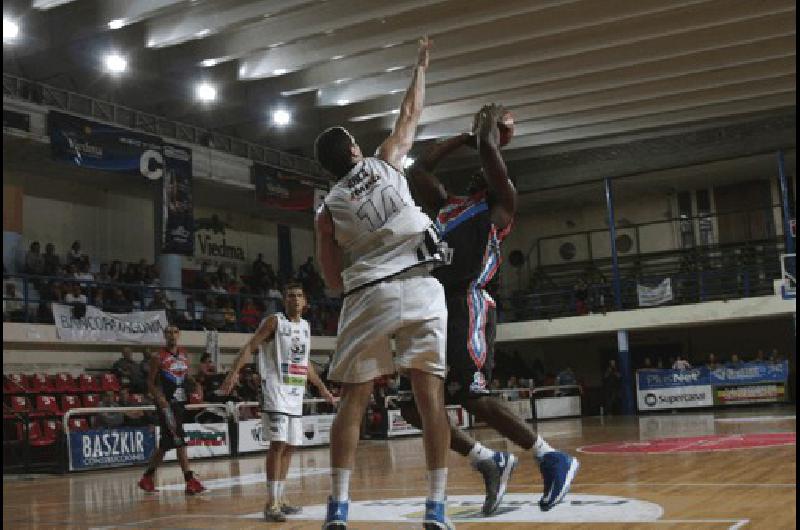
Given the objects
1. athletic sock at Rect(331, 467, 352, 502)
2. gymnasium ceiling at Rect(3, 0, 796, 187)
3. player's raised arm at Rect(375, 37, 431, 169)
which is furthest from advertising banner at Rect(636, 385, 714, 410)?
athletic sock at Rect(331, 467, 352, 502)

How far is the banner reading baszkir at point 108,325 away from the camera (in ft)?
61.3

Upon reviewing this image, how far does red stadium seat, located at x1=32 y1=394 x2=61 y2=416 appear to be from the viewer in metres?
17.1

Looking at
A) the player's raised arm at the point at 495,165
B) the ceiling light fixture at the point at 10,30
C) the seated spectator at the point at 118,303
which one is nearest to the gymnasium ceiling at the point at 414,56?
the ceiling light fixture at the point at 10,30

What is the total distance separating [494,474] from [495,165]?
1785 millimetres

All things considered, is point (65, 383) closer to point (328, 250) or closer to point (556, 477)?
point (556, 477)

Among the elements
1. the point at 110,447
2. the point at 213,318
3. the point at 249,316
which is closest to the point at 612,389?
the point at 249,316

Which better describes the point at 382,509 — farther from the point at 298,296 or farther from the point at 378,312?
the point at 378,312

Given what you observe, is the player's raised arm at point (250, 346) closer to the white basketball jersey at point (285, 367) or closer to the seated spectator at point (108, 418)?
the white basketball jersey at point (285, 367)

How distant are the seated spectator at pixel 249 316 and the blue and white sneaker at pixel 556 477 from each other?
19394 mm

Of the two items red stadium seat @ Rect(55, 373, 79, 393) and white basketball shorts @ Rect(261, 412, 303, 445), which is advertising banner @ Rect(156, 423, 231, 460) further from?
white basketball shorts @ Rect(261, 412, 303, 445)

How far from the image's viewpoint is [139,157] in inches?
817

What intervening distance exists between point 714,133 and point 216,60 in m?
15.0

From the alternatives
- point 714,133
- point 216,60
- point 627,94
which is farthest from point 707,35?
point 216,60

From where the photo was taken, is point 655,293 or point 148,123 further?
point 655,293
